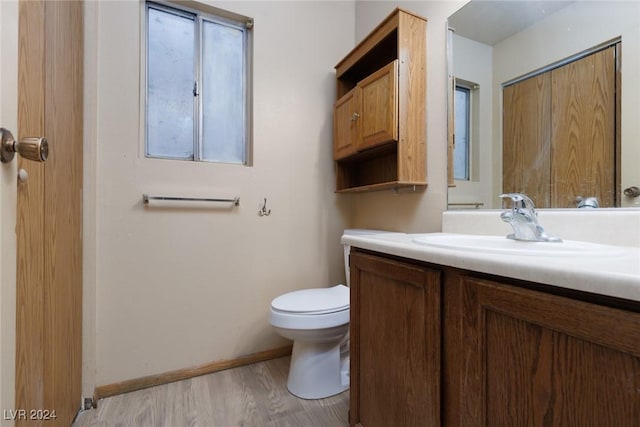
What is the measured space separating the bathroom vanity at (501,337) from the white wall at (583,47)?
16.2 inches

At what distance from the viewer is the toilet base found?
142cm

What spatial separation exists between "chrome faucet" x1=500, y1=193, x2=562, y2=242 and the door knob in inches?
47.9

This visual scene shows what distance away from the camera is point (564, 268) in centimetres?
48

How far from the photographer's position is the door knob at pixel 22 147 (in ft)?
1.85

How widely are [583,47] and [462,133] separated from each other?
0.47 metres

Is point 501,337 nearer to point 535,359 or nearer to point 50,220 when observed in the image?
point 535,359

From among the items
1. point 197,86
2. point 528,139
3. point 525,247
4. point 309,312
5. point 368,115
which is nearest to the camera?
point 525,247

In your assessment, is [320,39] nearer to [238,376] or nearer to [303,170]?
[303,170]

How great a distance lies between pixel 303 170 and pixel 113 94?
3.51ft

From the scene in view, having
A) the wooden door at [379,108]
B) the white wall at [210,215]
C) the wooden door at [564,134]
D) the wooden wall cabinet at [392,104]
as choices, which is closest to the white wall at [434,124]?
the wooden wall cabinet at [392,104]

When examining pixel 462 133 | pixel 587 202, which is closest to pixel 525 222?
pixel 587 202

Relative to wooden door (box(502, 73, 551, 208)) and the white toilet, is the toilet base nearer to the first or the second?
the white toilet

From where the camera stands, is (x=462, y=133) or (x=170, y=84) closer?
(x=462, y=133)

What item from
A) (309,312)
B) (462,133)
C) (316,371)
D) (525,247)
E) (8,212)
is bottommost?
(316,371)
